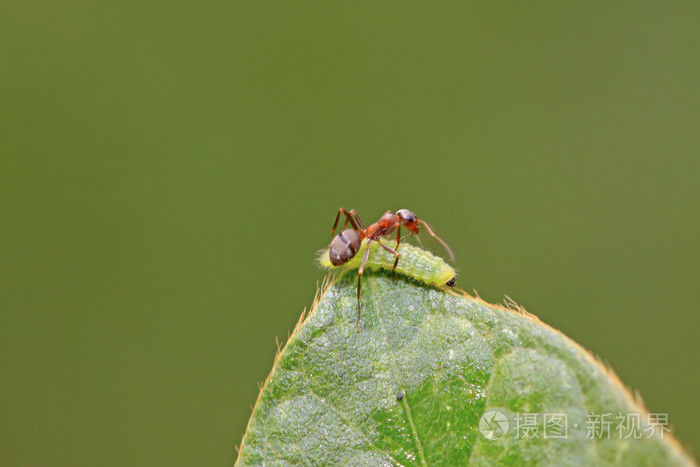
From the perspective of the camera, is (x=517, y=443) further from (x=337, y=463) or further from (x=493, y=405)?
(x=337, y=463)

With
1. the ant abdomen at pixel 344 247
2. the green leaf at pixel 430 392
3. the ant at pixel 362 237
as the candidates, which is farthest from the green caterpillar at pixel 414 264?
the green leaf at pixel 430 392

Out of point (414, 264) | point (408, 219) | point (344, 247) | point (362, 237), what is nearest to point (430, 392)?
point (414, 264)

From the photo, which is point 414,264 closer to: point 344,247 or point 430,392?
point 344,247

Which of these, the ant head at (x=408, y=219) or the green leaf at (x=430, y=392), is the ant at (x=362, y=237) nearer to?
the ant head at (x=408, y=219)

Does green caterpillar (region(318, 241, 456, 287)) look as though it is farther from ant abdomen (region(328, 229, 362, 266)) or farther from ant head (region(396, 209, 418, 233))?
ant head (region(396, 209, 418, 233))

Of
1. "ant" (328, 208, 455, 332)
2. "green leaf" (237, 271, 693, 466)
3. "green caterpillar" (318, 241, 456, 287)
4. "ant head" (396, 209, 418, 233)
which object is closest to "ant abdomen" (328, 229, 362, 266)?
"ant" (328, 208, 455, 332)
